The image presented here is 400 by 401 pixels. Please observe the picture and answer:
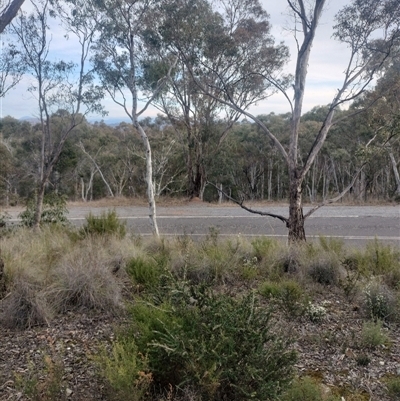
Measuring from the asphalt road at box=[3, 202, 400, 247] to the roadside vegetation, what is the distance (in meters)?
2.83

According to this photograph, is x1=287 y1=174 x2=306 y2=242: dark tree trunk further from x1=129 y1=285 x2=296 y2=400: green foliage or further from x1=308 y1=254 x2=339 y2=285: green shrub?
x1=129 y1=285 x2=296 y2=400: green foliage

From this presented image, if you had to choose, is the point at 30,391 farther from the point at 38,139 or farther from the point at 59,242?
the point at 38,139

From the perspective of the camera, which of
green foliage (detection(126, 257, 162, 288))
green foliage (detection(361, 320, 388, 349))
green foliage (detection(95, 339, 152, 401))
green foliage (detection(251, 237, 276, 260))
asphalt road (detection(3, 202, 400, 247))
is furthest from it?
asphalt road (detection(3, 202, 400, 247))

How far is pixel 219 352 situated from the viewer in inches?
111

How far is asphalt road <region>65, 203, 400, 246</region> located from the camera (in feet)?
35.1

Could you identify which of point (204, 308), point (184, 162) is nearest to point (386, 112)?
point (204, 308)

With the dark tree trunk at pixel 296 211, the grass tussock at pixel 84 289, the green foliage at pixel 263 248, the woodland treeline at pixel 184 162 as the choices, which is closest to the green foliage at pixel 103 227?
the green foliage at pixel 263 248

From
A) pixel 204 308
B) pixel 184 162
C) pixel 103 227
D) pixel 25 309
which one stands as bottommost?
pixel 25 309

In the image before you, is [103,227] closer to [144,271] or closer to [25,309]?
[144,271]

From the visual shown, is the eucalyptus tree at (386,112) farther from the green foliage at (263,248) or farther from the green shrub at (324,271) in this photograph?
the green shrub at (324,271)

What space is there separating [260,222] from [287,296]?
25.2ft

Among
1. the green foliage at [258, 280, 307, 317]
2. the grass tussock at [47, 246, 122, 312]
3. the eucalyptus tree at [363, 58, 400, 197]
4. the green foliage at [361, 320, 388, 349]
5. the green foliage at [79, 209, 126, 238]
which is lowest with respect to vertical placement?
the green foliage at [361, 320, 388, 349]

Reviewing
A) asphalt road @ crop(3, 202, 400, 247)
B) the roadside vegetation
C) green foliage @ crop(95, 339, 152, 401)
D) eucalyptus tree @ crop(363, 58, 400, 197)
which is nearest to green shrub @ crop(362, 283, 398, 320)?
the roadside vegetation

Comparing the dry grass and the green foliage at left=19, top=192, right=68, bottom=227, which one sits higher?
the green foliage at left=19, top=192, right=68, bottom=227
